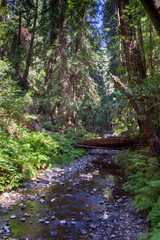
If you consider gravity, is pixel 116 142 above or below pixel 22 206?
above

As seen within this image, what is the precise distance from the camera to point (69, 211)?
424cm

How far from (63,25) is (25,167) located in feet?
44.4

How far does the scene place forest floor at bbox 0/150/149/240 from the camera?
329 cm

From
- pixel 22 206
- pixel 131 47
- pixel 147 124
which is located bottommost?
pixel 22 206

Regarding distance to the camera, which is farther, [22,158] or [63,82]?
[63,82]

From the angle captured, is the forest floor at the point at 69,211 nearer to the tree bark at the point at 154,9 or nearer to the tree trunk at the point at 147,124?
the tree trunk at the point at 147,124

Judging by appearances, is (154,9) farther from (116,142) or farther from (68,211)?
(116,142)

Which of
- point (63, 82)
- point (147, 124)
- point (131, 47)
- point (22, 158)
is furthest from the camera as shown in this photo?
point (63, 82)

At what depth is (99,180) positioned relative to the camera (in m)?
6.64

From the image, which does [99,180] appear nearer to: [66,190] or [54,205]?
[66,190]

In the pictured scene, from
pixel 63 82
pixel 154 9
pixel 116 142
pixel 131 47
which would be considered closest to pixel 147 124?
pixel 131 47

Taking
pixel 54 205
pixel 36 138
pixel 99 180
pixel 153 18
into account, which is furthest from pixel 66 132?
pixel 153 18

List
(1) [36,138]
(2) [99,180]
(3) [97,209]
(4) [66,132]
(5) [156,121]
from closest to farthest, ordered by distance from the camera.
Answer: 1. (3) [97,209]
2. (5) [156,121]
3. (2) [99,180]
4. (1) [36,138]
5. (4) [66,132]

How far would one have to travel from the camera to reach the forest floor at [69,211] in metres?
3.29
